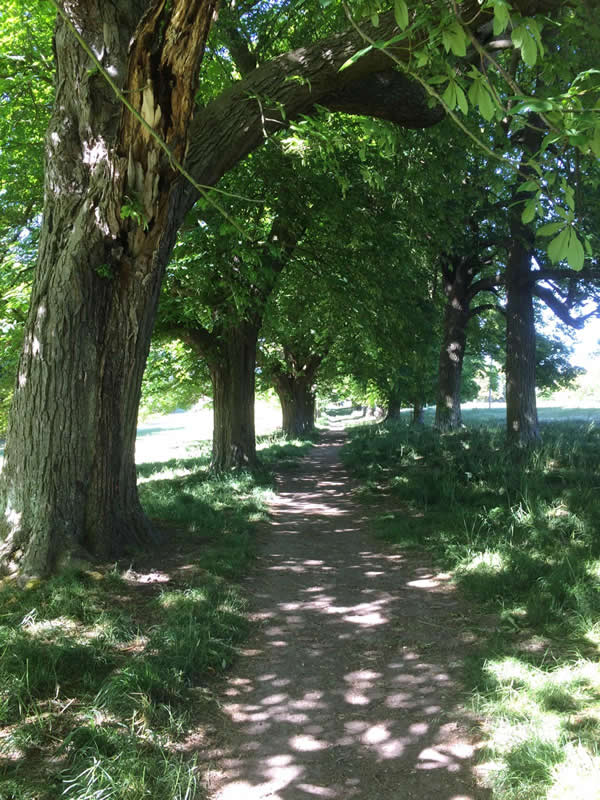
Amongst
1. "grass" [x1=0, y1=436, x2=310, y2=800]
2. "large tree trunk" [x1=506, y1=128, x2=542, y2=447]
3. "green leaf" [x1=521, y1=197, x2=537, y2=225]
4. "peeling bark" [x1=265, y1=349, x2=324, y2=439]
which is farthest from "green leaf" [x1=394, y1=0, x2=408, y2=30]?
"peeling bark" [x1=265, y1=349, x2=324, y2=439]

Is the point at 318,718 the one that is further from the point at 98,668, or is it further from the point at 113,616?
the point at 113,616

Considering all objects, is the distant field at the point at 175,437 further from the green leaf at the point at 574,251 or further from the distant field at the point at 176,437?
the green leaf at the point at 574,251

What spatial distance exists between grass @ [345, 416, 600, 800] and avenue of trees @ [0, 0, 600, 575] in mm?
2403

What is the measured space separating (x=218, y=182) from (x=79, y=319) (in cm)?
349

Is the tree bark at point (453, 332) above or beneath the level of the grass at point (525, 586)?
above

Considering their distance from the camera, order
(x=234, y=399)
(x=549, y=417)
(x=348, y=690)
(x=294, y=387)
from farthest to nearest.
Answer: (x=549, y=417) → (x=294, y=387) → (x=234, y=399) → (x=348, y=690)

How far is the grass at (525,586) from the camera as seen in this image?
9.44 ft

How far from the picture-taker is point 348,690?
3863 millimetres

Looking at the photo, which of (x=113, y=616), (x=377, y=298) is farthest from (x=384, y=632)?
(x=377, y=298)

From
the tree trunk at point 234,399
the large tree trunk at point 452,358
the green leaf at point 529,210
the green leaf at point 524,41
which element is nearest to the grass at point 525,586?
the green leaf at point 529,210

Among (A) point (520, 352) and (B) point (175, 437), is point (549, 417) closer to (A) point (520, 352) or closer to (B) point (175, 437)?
(A) point (520, 352)

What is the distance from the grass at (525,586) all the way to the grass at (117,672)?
1.72 m

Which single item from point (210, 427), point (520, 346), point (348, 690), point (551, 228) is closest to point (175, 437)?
point (210, 427)

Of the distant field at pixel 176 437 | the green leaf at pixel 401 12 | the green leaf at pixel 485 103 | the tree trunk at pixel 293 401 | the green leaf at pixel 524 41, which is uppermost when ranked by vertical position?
the green leaf at pixel 401 12
